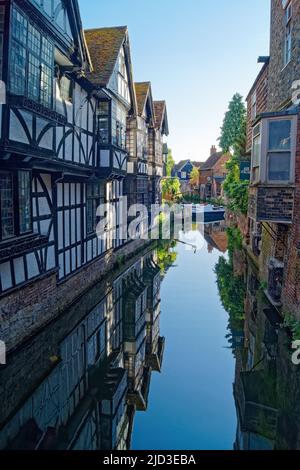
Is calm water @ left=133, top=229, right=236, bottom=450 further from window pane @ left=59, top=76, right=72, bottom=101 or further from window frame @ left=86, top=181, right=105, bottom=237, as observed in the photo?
window pane @ left=59, top=76, right=72, bottom=101

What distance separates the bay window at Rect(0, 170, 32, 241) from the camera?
27.3 feet

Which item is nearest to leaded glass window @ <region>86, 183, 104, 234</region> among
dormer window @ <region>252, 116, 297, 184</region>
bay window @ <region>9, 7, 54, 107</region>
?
bay window @ <region>9, 7, 54, 107</region>

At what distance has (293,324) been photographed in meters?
9.77

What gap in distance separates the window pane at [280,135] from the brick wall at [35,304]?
783cm

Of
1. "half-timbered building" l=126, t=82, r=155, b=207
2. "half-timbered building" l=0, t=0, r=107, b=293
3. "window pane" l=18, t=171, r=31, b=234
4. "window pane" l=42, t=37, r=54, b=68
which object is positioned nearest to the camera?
"half-timbered building" l=0, t=0, r=107, b=293

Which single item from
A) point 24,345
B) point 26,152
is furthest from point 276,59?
point 24,345

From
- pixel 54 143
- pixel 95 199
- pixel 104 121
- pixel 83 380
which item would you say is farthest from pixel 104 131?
pixel 83 380

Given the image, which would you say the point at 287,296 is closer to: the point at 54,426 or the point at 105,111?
the point at 54,426

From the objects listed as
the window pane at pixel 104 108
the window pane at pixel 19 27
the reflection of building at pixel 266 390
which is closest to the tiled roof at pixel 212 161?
the window pane at pixel 104 108

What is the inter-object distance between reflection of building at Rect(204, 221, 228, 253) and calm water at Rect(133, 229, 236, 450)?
11.5 meters

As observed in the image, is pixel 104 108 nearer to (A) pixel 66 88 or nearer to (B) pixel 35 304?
(A) pixel 66 88

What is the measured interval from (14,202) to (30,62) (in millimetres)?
3287

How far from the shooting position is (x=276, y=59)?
1291 centimetres

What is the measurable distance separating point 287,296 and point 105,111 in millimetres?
10443
